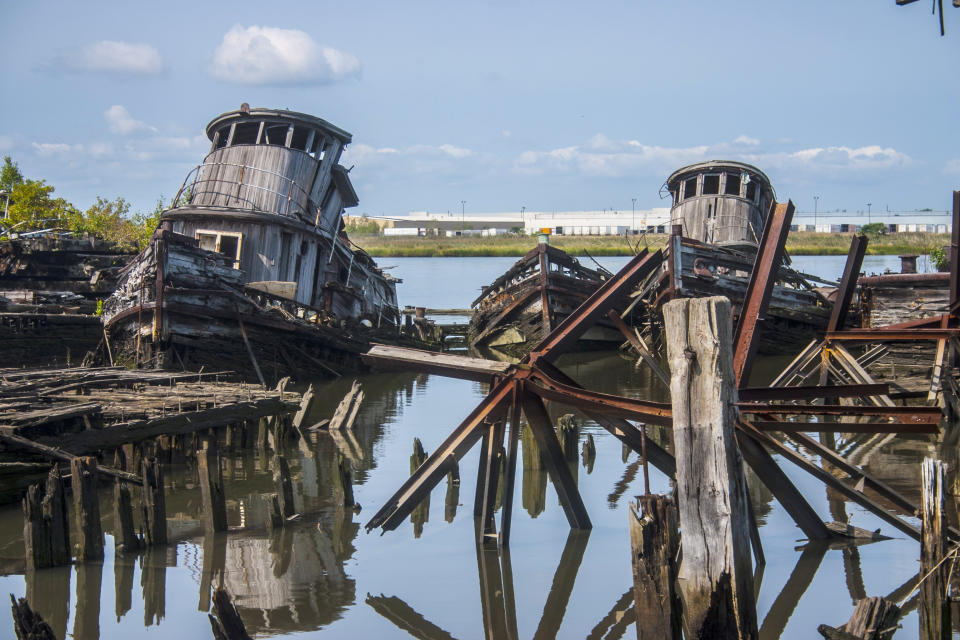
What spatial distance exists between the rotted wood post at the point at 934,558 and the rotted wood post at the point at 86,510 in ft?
21.6

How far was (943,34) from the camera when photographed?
31.3 feet

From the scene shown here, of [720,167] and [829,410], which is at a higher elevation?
[720,167]

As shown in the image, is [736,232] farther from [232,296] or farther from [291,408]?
[291,408]

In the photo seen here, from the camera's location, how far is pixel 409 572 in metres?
8.32

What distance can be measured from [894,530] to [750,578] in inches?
171

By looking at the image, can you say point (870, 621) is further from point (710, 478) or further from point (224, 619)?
point (224, 619)

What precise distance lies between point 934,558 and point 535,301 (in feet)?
73.9

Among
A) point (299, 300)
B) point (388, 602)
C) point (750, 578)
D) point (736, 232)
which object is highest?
point (736, 232)

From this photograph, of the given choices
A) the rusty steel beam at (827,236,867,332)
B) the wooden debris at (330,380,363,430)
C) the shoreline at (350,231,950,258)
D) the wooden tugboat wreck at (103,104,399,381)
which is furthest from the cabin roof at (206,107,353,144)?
the shoreline at (350,231,950,258)

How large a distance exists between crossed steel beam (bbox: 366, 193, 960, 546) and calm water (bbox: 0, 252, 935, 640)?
17.2 inches

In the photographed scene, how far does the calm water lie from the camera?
7215 millimetres

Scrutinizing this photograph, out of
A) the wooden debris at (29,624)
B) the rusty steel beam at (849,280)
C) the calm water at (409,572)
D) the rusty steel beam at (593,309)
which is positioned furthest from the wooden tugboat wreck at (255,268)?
the wooden debris at (29,624)

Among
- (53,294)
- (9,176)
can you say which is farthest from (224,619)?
(9,176)

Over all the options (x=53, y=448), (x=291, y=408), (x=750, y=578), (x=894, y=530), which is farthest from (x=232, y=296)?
(x=750, y=578)
